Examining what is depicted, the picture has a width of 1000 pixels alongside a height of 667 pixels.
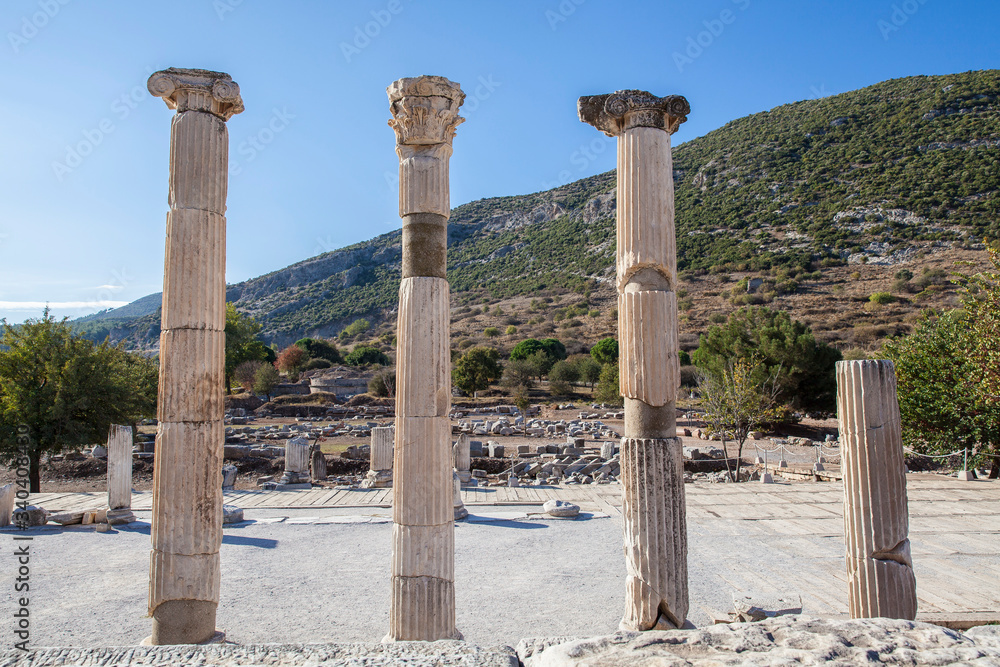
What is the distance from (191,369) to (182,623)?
230cm

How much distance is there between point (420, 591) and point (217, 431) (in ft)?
8.09

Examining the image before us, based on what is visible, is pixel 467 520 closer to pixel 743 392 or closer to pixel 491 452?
pixel 491 452

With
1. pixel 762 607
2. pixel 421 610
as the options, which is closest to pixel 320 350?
pixel 421 610

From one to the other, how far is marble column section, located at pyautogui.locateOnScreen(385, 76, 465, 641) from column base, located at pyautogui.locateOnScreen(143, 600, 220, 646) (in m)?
1.66

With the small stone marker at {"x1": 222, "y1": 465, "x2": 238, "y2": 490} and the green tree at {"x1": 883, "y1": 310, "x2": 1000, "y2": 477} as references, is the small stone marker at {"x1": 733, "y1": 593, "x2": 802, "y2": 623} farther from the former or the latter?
the small stone marker at {"x1": 222, "y1": 465, "x2": 238, "y2": 490}

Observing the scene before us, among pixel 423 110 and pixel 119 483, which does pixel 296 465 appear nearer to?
pixel 119 483

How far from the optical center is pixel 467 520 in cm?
1159

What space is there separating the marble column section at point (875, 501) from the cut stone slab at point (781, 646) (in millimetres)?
1862

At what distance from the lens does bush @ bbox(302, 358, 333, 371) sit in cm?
5641

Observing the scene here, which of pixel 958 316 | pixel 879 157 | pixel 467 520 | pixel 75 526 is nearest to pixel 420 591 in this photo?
pixel 467 520

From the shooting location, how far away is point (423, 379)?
5922 mm

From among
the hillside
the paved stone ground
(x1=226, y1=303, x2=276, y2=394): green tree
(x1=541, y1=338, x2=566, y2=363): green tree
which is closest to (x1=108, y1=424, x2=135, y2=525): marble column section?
the paved stone ground

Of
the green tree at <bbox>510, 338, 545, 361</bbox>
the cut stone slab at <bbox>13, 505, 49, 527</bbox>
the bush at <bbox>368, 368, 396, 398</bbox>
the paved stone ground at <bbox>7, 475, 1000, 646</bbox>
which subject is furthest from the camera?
the green tree at <bbox>510, 338, 545, 361</bbox>

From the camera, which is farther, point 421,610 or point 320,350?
point 320,350
